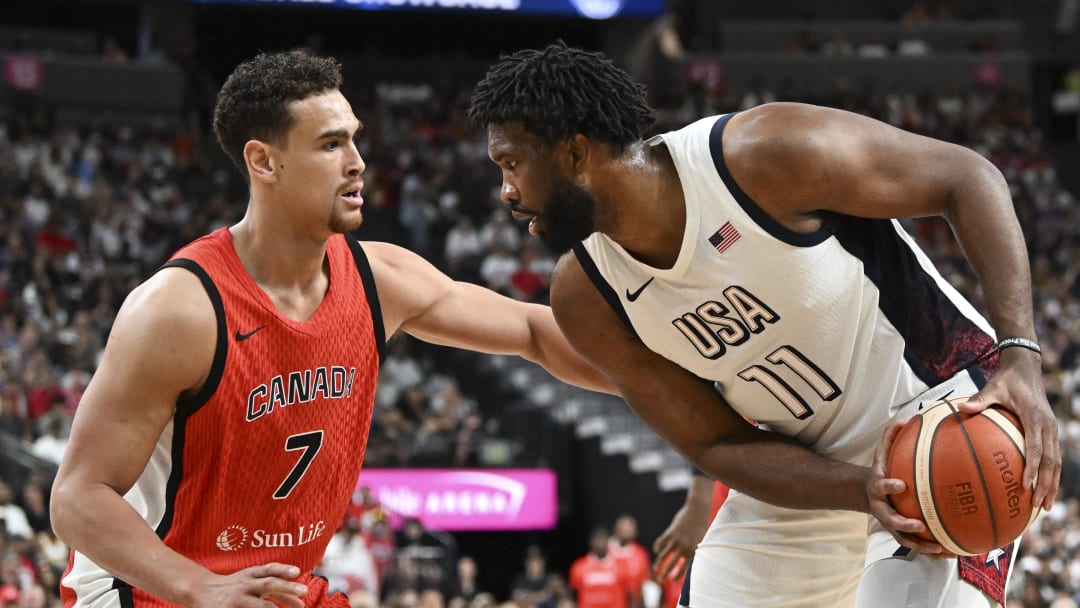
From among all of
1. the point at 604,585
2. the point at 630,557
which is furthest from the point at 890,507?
the point at 630,557

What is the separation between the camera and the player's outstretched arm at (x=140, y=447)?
3.03 meters

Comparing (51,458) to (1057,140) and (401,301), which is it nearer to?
(401,301)

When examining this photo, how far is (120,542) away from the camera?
3.09 m

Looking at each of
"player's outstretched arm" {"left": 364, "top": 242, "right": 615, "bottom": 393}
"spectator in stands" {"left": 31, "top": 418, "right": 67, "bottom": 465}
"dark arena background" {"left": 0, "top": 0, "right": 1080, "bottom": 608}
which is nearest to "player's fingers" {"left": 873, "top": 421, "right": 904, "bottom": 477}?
"player's outstretched arm" {"left": 364, "top": 242, "right": 615, "bottom": 393}

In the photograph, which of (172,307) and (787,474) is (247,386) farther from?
(787,474)

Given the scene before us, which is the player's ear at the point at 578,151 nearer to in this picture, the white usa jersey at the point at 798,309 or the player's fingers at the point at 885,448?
the white usa jersey at the point at 798,309

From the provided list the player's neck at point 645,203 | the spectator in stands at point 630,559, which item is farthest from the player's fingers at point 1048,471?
the spectator in stands at point 630,559

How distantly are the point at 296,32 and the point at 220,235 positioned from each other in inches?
843

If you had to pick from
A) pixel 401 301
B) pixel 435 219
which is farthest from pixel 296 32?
pixel 401 301

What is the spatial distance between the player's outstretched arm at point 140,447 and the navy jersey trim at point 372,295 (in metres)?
0.53

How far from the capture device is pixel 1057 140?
25719 millimetres

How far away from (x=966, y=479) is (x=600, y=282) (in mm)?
1143

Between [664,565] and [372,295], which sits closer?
[372,295]

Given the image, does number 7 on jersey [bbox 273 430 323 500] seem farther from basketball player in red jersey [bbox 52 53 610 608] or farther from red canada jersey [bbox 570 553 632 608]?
red canada jersey [bbox 570 553 632 608]
